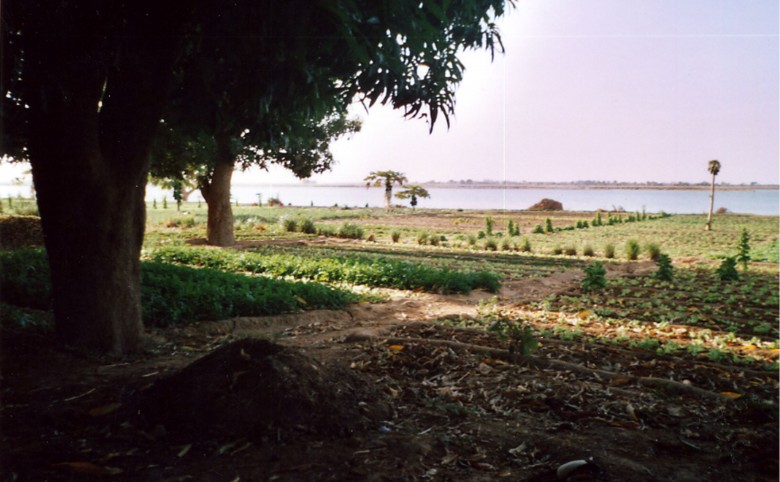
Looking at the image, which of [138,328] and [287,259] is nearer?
[138,328]

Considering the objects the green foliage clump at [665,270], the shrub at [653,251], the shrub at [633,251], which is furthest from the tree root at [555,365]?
the shrub at [633,251]

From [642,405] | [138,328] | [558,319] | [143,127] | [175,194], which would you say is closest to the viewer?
[642,405]

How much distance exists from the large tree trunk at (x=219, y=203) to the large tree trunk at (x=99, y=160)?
1049 centimetres

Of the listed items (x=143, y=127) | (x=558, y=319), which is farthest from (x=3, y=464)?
(x=558, y=319)

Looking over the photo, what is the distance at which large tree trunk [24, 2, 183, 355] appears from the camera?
3855 millimetres

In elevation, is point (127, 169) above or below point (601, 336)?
above

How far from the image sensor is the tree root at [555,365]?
3.57 metres

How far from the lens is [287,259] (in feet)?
34.9

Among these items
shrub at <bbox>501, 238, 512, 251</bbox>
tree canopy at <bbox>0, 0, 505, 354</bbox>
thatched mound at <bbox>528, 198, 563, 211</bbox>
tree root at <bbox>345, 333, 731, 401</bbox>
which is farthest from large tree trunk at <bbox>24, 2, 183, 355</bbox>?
thatched mound at <bbox>528, 198, 563, 211</bbox>

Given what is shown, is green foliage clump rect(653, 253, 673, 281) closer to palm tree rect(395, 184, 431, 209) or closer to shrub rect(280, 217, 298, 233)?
palm tree rect(395, 184, 431, 209)

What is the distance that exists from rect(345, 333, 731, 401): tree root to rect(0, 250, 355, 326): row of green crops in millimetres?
1764

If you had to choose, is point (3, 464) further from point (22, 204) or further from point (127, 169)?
point (22, 204)

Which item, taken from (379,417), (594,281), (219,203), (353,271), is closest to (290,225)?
(219,203)

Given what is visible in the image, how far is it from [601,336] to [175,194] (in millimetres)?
15489
